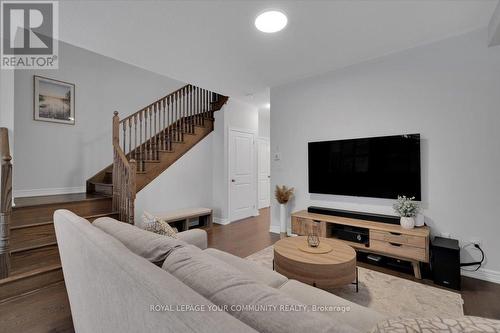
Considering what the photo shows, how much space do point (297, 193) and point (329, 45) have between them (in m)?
2.19

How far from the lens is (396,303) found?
1913 millimetres

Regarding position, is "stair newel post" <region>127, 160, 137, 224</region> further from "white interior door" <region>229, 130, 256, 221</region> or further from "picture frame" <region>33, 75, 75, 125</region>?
"white interior door" <region>229, 130, 256, 221</region>

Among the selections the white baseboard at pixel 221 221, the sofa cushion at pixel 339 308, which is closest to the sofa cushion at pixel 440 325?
the sofa cushion at pixel 339 308

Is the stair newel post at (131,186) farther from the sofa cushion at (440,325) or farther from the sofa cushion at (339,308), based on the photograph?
the sofa cushion at (440,325)

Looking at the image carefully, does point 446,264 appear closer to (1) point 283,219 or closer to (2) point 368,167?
(2) point 368,167

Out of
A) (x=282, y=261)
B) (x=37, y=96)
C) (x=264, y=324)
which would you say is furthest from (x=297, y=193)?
(x=37, y=96)

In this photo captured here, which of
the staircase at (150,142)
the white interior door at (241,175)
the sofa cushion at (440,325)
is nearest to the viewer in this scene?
the sofa cushion at (440,325)

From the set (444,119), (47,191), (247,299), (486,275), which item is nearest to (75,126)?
(47,191)

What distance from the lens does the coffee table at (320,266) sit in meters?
1.78

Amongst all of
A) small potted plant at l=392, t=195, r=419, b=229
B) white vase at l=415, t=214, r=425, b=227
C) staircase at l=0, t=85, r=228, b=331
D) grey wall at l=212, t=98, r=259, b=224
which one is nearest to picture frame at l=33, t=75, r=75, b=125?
staircase at l=0, t=85, r=228, b=331

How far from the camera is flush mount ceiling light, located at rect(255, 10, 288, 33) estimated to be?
2.12m

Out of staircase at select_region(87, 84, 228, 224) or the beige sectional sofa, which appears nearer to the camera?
the beige sectional sofa

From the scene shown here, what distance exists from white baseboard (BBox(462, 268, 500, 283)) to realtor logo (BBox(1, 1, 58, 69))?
4893mm

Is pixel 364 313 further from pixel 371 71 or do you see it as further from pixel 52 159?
pixel 52 159
